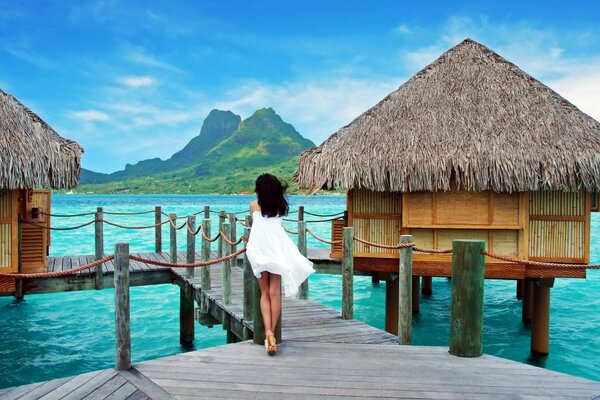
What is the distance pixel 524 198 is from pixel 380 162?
2.88m

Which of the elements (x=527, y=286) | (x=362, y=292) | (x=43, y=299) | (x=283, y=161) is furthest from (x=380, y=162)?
(x=283, y=161)

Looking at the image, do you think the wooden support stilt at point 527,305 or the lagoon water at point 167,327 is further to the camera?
the wooden support stilt at point 527,305

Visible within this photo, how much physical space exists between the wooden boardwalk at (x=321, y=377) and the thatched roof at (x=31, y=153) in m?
5.74

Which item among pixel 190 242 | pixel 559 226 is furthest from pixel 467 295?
pixel 190 242

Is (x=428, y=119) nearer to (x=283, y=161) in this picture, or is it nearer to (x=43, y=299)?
(x=43, y=299)

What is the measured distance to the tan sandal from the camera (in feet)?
16.5

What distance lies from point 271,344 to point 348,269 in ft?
6.65

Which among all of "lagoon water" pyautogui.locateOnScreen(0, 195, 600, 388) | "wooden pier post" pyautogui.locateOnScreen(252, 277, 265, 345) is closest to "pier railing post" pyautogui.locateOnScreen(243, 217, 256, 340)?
"wooden pier post" pyautogui.locateOnScreen(252, 277, 265, 345)

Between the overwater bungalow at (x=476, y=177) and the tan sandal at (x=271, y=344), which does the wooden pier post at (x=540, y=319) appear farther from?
the tan sandal at (x=271, y=344)

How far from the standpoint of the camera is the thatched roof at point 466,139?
973 cm

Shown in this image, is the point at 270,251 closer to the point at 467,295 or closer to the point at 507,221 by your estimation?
the point at 467,295

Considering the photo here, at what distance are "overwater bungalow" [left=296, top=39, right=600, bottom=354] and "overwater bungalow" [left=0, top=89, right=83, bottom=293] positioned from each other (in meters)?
4.90

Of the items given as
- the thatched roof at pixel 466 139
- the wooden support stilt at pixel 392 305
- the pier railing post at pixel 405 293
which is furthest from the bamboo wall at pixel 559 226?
the pier railing post at pixel 405 293

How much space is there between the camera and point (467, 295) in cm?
500
